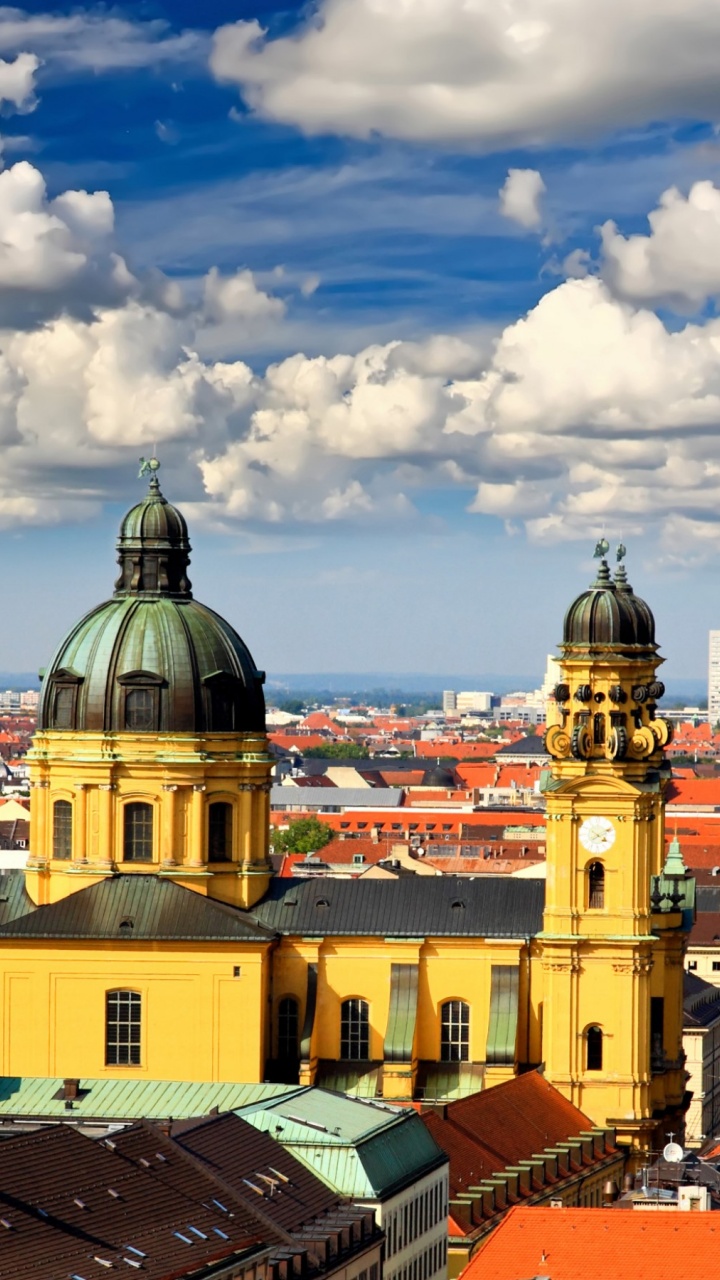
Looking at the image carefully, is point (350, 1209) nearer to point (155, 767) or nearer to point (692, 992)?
point (155, 767)

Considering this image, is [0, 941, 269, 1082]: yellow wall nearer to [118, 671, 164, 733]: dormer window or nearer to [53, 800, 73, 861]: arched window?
[53, 800, 73, 861]: arched window

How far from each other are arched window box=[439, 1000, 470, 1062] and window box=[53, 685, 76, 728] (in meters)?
16.9

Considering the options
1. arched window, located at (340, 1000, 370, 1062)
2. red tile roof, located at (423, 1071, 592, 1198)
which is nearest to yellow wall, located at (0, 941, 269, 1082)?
arched window, located at (340, 1000, 370, 1062)

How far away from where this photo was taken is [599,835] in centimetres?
11112

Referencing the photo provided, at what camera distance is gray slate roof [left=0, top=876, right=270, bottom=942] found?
350 ft

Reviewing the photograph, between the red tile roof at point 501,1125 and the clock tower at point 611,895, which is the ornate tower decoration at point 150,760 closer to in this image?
the clock tower at point 611,895

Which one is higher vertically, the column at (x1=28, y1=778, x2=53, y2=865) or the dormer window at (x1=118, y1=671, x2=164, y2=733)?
the dormer window at (x1=118, y1=671, x2=164, y2=733)

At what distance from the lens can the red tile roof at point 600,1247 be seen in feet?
269

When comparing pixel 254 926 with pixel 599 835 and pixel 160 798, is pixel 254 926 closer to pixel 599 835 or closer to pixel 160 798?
pixel 160 798

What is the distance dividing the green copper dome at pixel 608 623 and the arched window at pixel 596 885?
325 inches

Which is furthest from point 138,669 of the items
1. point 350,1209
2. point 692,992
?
point 692,992

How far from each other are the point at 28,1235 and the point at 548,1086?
140 feet

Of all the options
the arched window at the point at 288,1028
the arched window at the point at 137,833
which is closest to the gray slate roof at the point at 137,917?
the arched window at the point at 137,833

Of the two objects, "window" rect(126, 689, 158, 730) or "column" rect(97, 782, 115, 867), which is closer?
"column" rect(97, 782, 115, 867)
